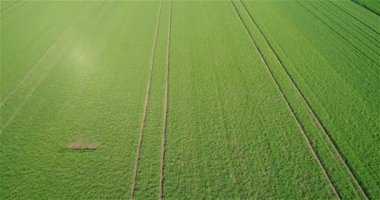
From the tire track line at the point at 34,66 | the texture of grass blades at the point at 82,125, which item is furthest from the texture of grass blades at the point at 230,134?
the tire track line at the point at 34,66

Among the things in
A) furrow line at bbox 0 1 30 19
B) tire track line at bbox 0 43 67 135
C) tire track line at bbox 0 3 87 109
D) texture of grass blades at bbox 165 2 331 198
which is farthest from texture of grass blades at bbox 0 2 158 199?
furrow line at bbox 0 1 30 19

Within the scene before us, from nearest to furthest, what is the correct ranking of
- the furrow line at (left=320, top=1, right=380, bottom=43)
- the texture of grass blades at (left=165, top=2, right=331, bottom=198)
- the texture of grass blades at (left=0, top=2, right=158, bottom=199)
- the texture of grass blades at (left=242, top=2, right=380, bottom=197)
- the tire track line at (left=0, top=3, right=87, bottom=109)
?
the texture of grass blades at (left=165, top=2, right=331, bottom=198), the texture of grass blades at (left=0, top=2, right=158, bottom=199), the texture of grass blades at (left=242, top=2, right=380, bottom=197), the tire track line at (left=0, top=3, right=87, bottom=109), the furrow line at (left=320, top=1, right=380, bottom=43)

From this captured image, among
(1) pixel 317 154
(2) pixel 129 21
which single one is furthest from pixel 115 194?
(2) pixel 129 21

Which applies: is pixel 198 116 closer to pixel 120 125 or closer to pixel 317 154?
pixel 120 125

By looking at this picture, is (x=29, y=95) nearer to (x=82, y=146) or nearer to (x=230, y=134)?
(x=82, y=146)

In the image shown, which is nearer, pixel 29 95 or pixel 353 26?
pixel 29 95

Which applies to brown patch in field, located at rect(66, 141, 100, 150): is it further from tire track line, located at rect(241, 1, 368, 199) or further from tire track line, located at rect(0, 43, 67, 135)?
tire track line, located at rect(241, 1, 368, 199)

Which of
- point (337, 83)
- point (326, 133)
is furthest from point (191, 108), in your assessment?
point (337, 83)

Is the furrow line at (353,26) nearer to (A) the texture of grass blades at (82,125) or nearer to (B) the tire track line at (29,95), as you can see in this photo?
(A) the texture of grass blades at (82,125)
